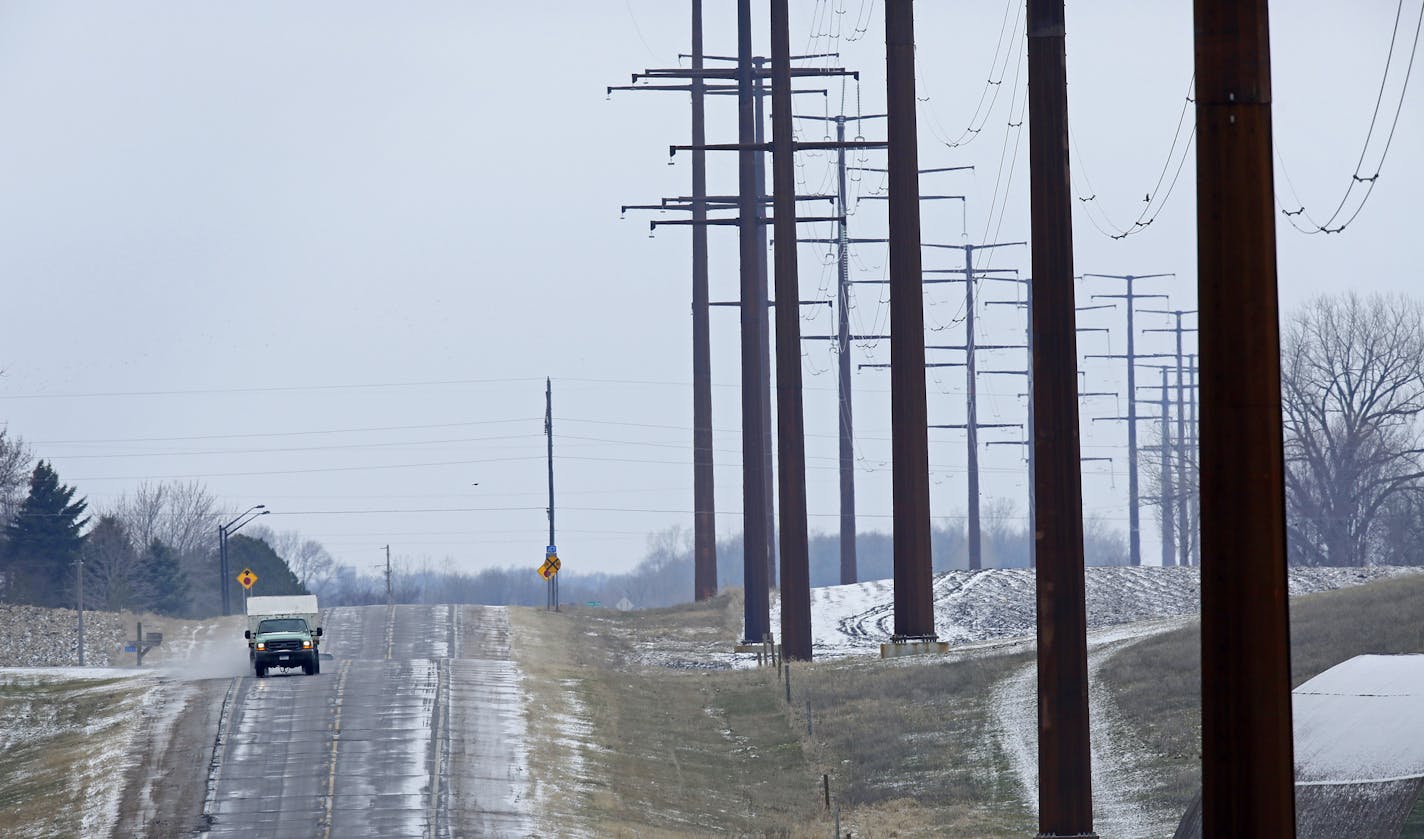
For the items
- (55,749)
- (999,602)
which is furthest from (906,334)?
(999,602)

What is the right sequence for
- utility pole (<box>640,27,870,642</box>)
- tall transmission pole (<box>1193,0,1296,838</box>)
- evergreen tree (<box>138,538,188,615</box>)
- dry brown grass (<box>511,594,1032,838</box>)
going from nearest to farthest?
tall transmission pole (<box>1193,0,1296,838</box>) < dry brown grass (<box>511,594,1032,838</box>) < utility pole (<box>640,27,870,642</box>) < evergreen tree (<box>138,538,188,615</box>)

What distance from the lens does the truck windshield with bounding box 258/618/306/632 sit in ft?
174

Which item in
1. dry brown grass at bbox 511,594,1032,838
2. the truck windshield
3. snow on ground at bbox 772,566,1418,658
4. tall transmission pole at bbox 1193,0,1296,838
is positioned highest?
tall transmission pole at bbox 1193,0,1296,838

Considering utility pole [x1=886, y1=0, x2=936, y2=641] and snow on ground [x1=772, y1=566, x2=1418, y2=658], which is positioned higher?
utility pole [x1=886, y1=0, x2=936, y2=641]

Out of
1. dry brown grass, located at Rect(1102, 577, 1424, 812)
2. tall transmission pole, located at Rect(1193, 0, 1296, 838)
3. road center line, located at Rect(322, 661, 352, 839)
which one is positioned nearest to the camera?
tall transmission pole, located at Rect(1193, 0, 1296, 838)

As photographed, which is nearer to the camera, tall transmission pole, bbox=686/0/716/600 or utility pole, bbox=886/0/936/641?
utility pole, bbox=886/0/936/641

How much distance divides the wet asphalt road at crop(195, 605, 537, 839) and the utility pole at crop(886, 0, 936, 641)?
998cm

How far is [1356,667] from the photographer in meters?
24.7

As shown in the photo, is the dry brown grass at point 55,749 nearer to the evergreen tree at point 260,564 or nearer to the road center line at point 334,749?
the road center line at point 334,749

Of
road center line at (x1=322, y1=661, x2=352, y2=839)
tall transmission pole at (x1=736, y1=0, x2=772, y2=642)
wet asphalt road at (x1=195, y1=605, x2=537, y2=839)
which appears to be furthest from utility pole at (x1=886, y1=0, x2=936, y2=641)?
tall transmission pole at (x1=736, y1=0, x2=772, y2=642)

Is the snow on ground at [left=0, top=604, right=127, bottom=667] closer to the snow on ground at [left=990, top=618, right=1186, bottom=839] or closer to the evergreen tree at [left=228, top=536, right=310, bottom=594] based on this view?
the snow on ground at [left=990, top=618, right=1186, bottom=839]

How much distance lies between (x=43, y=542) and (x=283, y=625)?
7443cm

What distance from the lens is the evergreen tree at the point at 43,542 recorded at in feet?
393

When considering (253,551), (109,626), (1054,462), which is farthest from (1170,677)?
(253,551)
